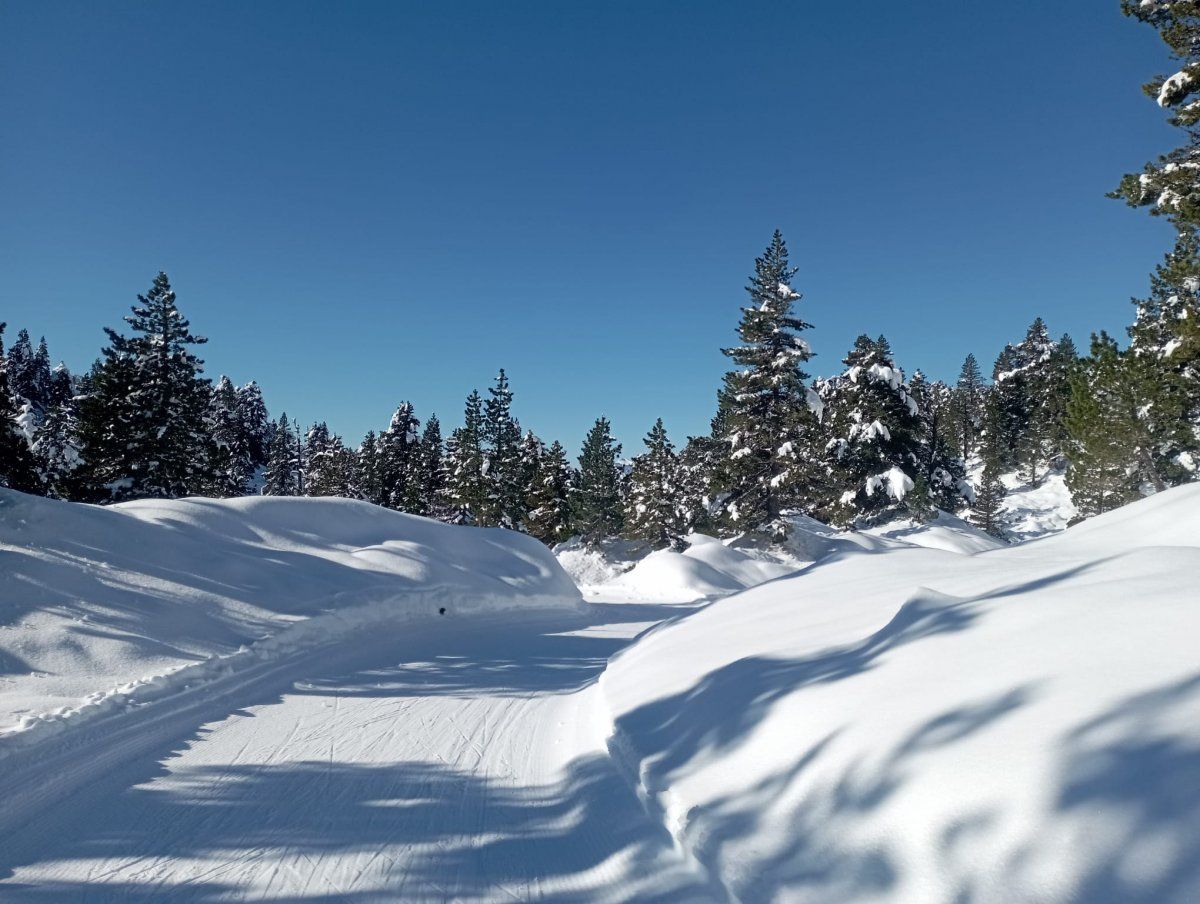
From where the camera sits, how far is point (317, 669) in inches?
290

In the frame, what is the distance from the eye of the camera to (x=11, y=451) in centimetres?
1917

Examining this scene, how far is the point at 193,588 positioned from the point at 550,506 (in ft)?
92.5

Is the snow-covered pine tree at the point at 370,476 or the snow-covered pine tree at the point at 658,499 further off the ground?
the snow-covered pine tree at the point at 370,476

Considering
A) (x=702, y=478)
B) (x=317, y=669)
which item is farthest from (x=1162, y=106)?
(x=702, y=478)

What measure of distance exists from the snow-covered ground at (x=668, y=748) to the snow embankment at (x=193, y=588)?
0.07m

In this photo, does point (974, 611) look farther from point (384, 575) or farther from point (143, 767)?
point (384, 575)

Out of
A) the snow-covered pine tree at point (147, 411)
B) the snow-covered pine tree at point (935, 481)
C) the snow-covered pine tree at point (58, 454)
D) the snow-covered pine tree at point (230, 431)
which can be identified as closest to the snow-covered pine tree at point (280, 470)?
the snow-covered pine tree at point (230, 431)

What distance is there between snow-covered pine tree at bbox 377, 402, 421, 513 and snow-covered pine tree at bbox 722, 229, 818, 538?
103 ft

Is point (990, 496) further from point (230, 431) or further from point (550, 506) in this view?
point (230, 431)

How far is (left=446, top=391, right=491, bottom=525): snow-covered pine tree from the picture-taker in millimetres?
36188

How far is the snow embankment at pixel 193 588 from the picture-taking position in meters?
5.93

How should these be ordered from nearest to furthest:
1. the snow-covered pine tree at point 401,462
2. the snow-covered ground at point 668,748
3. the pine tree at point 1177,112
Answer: the snow-covered ground at point 668,748 → the pine tree at point 1177,112 → the snow-covered pine tree at point 401,462

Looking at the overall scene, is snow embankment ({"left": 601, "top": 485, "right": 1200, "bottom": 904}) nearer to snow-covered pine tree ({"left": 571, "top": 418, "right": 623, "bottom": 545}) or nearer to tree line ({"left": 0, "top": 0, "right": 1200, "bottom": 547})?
tree line ({"left": 0, "top": 0, "right": 1200, "bottom": 547})

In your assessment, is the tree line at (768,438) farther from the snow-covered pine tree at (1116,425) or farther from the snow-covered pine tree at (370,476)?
the snow-covered pine tree at (370,476)
